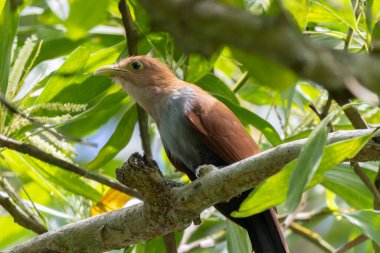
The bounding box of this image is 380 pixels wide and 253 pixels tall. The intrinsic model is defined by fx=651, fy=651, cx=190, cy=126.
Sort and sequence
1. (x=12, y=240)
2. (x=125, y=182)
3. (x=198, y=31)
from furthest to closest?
(x=12, y=240), (x=125, y=182), (x=198, y=31)

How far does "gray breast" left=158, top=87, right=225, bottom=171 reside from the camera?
3.63m

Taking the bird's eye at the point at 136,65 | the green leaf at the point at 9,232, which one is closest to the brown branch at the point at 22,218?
the green leaf at the point at 9,232

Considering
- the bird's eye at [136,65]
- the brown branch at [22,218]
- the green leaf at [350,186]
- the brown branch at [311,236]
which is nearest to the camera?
the brown branch at [22,218]

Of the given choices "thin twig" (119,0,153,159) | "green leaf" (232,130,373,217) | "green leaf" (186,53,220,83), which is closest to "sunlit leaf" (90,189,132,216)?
"thin twig" (119,0,153,159)

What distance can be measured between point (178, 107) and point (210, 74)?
1.58 feet

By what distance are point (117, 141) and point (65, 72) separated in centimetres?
62

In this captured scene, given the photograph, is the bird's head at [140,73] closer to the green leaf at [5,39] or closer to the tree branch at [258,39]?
the green leaf at [5,39]

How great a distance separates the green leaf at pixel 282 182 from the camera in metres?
1.81

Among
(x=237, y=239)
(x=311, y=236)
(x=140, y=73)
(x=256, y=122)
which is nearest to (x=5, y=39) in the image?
(x=140, y=73)

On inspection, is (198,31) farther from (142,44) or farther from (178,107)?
(142,44)

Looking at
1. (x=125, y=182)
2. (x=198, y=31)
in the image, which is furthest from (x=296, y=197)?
(x=125, y=182)

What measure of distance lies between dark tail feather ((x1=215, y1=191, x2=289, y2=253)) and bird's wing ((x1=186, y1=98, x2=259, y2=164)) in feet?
0.98

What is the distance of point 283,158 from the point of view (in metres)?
2.16

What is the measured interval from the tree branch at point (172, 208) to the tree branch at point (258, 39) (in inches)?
56.3
